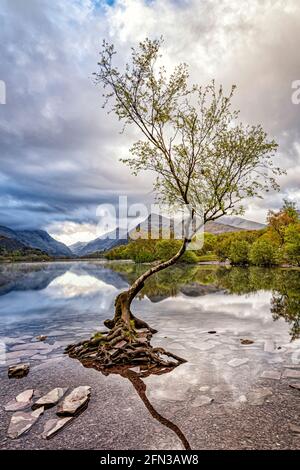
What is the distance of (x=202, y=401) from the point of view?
8.61m

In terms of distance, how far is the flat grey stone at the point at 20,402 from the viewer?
27.4ft

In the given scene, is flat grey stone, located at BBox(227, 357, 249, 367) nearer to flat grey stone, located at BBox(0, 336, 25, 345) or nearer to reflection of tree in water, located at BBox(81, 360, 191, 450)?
reflection of tree in water, located at BBox(81, 360, 191, 450)

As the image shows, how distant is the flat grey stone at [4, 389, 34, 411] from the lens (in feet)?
27.4

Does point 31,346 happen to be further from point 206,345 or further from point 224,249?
point 224,249

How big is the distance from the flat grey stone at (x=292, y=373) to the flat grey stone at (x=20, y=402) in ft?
28.0

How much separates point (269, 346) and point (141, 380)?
23.0 feet

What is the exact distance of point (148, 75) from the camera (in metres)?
15.0

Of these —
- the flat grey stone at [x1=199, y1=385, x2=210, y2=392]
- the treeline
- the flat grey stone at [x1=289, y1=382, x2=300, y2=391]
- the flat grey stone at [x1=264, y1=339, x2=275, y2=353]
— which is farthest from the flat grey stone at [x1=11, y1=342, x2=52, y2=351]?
the treeline

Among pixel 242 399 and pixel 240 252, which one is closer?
pixel 242 399

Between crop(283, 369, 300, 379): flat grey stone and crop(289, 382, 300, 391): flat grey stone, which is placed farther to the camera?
crop(283, 369, 300, 379): flat grey stone

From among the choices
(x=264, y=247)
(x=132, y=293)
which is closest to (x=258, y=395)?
(x=132, y=293)

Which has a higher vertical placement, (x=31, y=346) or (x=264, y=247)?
(x=264, y=247)

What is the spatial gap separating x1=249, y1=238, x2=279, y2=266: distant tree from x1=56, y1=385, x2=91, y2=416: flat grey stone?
85.5 m
